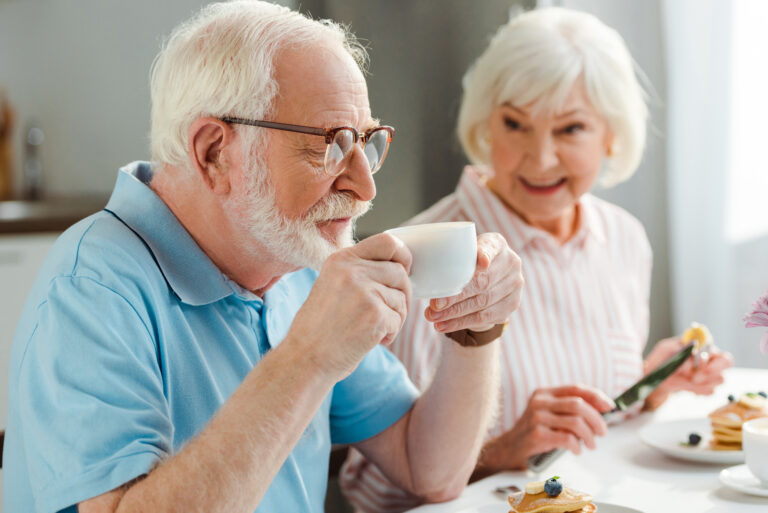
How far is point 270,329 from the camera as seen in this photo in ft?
4.24

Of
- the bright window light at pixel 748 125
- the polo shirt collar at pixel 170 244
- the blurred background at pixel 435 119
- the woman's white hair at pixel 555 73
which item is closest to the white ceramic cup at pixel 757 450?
the polo shirt collar at pixel 170 244

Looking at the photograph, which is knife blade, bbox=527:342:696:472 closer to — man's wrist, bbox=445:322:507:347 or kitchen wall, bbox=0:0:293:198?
man's wrist, bbox=445:322:507:347

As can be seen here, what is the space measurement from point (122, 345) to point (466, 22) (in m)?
1.54

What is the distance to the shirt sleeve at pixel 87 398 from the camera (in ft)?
3.02

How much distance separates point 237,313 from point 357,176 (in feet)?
0.85

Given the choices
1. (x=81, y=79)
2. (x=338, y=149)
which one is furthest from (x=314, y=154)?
(x=81, y=79)

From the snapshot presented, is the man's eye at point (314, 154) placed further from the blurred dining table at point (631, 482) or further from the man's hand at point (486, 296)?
the blurred dining table at point (631, 482)

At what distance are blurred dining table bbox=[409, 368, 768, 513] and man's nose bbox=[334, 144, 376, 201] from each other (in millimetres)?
457

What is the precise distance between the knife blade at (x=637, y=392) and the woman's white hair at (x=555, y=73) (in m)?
0.56

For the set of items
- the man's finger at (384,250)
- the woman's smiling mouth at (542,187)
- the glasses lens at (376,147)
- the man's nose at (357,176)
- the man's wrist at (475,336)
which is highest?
the glasses lens at (376,147)

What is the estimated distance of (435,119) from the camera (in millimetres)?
2262

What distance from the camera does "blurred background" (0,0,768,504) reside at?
7.32 ft

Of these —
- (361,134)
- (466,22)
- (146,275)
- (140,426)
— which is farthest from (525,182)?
(140,426)

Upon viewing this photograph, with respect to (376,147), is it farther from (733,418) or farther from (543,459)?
(733,418)
